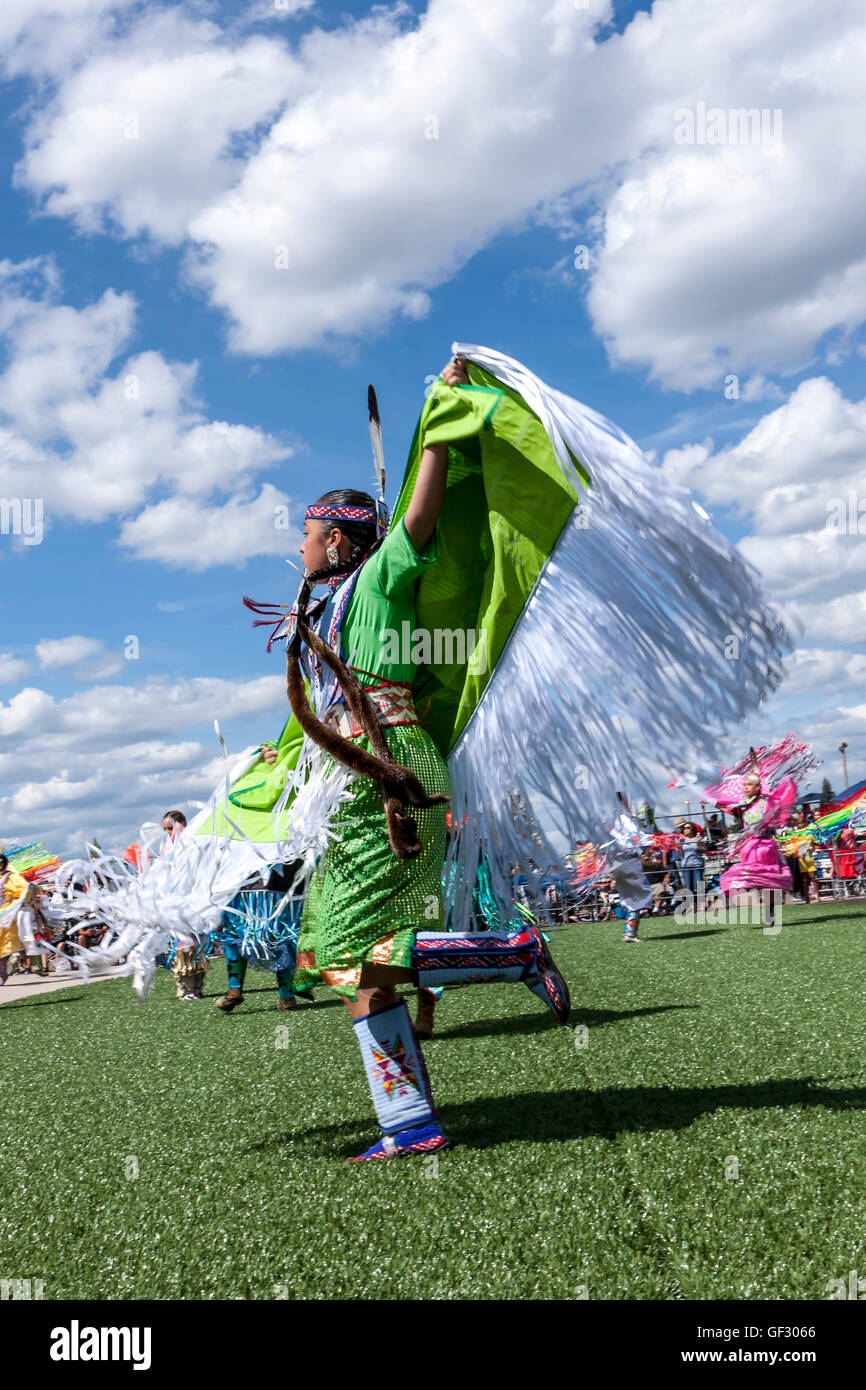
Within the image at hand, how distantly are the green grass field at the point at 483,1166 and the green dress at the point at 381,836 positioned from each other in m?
0.63

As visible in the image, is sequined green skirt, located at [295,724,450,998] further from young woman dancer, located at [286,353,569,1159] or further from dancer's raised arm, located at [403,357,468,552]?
dancer's raised arm, located at [403,357,468,552]

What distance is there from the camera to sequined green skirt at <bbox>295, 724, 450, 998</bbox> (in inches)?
114

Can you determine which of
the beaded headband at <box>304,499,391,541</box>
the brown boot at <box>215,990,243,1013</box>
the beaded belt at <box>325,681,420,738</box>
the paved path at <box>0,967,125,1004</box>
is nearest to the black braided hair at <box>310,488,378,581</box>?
the beaded headband at <box>304,499,391,541</box>

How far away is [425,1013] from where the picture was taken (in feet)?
17.3

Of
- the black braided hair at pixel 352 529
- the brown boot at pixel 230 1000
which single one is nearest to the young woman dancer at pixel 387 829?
the black braided hair at pixel 352 529

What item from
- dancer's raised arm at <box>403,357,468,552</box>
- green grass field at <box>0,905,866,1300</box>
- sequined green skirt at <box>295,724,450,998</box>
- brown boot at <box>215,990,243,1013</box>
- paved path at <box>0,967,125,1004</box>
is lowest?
paved path at <box>0,967,125,1004</box>

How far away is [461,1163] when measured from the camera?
9.22ft

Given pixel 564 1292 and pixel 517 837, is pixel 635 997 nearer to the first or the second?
pixel 517 837

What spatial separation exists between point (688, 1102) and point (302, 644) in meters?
1.97

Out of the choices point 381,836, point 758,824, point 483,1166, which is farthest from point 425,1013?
point 758,824

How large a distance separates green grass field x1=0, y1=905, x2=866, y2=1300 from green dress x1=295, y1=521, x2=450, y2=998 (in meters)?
0.63

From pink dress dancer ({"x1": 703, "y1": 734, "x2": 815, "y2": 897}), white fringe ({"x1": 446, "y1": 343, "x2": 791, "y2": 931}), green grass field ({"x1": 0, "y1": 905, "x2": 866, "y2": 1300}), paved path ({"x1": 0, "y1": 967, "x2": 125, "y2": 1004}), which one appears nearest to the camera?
green grass field ({"x1": 0, "y1": 905, "x2": 866, "y2": 1300})

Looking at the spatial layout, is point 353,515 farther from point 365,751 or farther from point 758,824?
point 758,824
